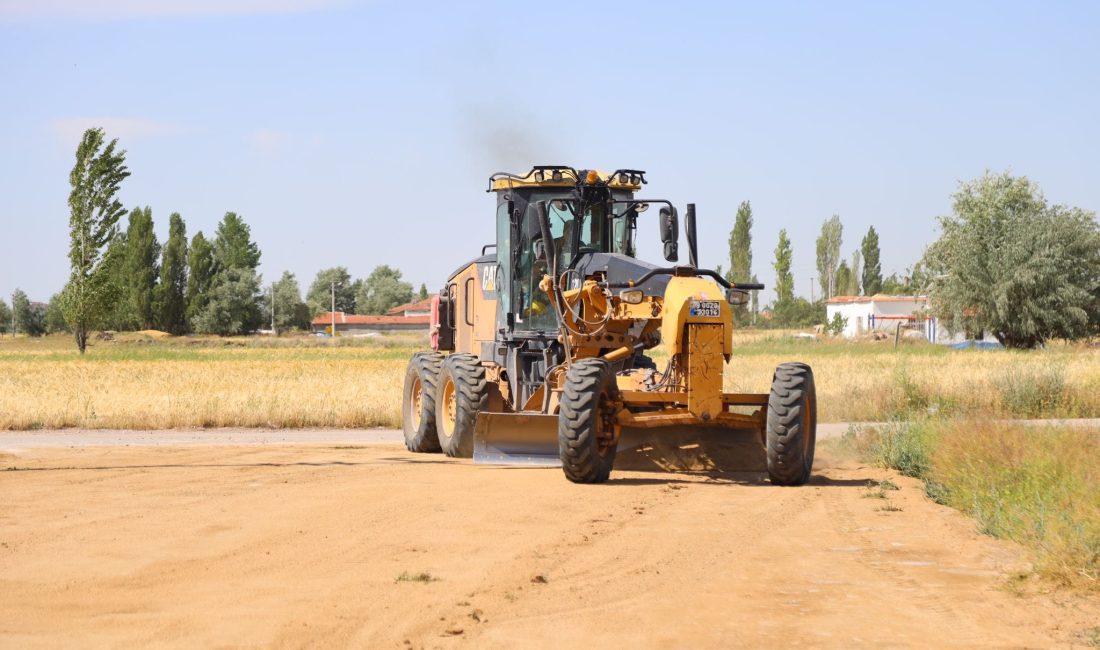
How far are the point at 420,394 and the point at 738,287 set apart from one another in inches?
266

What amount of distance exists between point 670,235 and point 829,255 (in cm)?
13134

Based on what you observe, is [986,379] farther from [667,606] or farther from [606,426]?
[667,606]

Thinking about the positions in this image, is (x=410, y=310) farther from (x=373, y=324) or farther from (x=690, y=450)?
(x=690, y=450)

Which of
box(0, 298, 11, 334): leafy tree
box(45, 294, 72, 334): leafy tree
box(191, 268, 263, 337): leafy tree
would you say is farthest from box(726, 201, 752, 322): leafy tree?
box(0, 298, 11, 334): leafy tree

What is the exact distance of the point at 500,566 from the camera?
9461mm

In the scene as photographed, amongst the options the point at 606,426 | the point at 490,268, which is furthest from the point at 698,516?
the point at 490,268

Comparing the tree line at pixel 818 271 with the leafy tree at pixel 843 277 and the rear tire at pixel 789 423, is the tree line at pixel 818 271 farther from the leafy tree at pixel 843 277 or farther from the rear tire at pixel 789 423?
the rear tire at pixel 789 423

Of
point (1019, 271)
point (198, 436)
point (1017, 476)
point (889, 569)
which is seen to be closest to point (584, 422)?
point (1017, 476)

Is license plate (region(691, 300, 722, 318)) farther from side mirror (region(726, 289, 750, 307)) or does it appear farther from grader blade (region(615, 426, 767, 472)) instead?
grader blade (region(615, 426, 767, 472))

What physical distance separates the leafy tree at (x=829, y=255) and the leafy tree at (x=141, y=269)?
70.7 metres

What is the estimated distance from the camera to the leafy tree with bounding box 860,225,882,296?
14275cm

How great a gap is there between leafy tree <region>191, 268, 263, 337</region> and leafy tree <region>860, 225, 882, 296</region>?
64760 millimetres

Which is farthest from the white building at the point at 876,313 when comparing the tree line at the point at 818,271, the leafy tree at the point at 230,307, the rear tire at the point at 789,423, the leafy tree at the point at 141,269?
the rear tire at the point at 789,423

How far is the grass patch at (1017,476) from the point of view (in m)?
9.36
